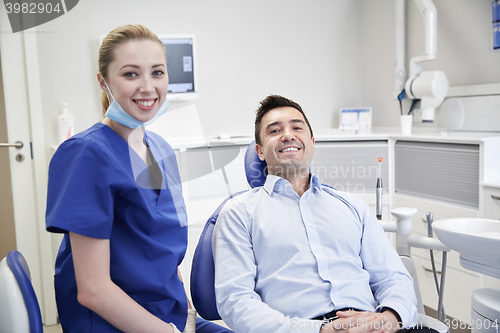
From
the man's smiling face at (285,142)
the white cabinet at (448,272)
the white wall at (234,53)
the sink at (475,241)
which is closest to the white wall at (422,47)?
the white wall at (234,53)

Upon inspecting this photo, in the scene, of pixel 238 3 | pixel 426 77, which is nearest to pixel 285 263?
pixel 426 77

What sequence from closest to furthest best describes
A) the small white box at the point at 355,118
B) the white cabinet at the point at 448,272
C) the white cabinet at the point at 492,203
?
1. the white cabinet at the point at 492,203
2. the white cabinet at the point at 448,272
3. the small white box at the point at 355,118

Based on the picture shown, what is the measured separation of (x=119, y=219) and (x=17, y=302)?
0.91 ft

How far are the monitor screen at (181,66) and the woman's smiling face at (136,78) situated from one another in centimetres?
157

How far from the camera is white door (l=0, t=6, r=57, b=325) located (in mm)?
2352

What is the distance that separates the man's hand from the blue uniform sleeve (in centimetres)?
65

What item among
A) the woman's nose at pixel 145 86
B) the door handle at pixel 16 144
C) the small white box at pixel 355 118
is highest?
the woman's nose at pixel 145 86

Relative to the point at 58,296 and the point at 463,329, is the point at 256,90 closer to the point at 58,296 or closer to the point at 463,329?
the point at 463,329

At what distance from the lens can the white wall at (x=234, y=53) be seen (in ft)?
8.18

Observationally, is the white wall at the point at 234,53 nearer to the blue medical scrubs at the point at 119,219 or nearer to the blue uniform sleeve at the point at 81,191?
the blue medical scrubs at the point at 119,219

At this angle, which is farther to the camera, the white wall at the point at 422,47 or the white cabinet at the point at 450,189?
the white wall at the point at 422,47

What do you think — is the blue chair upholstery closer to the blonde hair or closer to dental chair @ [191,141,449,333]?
dental chair @ [191,141,449,333]

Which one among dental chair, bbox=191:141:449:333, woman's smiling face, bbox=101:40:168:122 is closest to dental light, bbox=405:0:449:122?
dental chair, bbox=191:141:449:333

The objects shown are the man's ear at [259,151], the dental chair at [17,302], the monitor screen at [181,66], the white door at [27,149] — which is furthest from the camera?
the monitor screen at [181,66]
